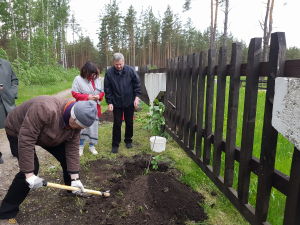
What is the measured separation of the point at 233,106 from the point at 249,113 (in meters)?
0.33

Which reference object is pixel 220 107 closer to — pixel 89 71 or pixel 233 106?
pixel 233 106

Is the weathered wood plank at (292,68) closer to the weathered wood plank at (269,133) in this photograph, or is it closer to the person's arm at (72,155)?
the weathered wood plank at (269,133)

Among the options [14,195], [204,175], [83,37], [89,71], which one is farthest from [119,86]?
[83,37]

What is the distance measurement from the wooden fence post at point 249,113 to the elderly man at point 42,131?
133 cm

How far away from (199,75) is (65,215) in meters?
2.40

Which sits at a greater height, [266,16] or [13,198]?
[266,16]

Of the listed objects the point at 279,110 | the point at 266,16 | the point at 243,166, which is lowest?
the point at 243,166

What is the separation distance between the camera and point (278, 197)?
268cm

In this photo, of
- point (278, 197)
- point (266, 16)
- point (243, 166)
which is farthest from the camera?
point (266, 16)

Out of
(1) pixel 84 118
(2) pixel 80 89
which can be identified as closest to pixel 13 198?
(1) pixel 84 118

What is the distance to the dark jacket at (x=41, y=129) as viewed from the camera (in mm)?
2180

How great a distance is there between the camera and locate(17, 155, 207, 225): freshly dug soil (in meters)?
2.54

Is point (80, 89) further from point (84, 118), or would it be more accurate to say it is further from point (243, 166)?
point (243, 166)

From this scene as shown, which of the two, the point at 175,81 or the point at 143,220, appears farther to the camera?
the point at 175,81
